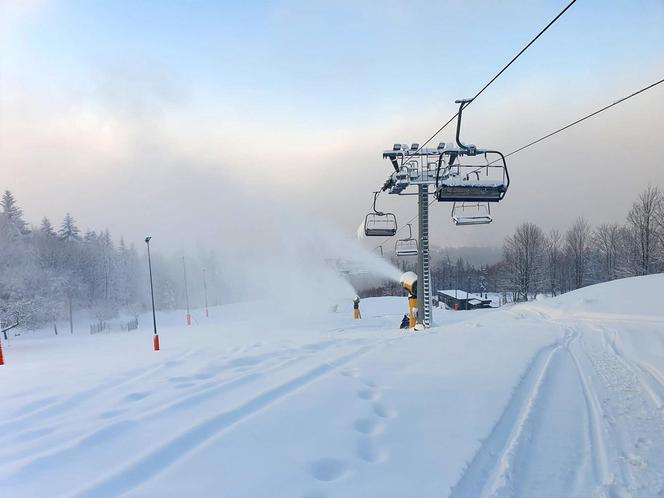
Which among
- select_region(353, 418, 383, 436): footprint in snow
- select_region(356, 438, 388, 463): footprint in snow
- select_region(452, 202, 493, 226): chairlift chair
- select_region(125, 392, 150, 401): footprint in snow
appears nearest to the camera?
select_region(356, 438, 388, 463): footprint in snow

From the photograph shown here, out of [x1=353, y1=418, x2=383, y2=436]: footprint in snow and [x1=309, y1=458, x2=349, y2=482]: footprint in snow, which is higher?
[x1=309, y1=458, x2=349, y2=482]: footprint in snow

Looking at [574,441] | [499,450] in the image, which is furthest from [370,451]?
[574,441]

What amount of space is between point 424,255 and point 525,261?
4064 centimetres

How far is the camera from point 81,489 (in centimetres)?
288

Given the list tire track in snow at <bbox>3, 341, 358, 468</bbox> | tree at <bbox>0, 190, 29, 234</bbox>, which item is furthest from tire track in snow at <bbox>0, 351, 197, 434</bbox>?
tree at <bbox>0, 190, 29, 234</bbox>

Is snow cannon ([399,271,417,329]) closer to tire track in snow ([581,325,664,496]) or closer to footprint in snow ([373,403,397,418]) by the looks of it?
tire track in snow ([581,325,664,496])

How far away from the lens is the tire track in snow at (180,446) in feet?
9.66

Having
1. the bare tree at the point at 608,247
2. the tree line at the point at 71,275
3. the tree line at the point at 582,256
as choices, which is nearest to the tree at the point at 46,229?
the tree line at the point at 71,275

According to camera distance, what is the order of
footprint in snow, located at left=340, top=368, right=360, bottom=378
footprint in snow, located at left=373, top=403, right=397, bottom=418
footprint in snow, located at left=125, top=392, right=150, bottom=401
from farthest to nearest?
1. footprint in snow, located at left=340, top=368, right=360, bottom=378
2. footprint in snow, located at left=125, top=392, right=150, bottom=401
3. footprint in snow, located at left=373, top=403, right=397, bottom=418

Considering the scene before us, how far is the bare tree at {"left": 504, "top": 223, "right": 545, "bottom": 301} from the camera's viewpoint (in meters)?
51.1

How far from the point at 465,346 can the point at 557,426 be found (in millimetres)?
4416

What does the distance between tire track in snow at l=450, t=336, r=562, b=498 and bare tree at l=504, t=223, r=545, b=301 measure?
5037 centimetres

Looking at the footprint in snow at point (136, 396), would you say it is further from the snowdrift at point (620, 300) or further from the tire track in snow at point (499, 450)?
the snowdrift at point (620, 300)

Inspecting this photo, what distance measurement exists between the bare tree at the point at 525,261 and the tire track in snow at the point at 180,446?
52715 mm
